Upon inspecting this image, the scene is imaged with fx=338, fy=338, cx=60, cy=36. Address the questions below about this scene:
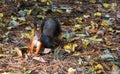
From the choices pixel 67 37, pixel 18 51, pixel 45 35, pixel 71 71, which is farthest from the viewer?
pixel 67 37

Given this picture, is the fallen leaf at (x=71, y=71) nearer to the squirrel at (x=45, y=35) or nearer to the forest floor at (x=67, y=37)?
the forest floor at (x=67, y=37)

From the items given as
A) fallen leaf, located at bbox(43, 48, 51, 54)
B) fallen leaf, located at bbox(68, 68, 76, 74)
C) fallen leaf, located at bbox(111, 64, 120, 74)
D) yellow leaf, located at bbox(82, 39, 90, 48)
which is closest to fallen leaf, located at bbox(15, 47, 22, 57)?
fallen leaf, located at bbox(43, 48, 51, 54)

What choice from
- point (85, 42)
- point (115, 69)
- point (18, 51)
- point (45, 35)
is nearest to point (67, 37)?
point (85, 42)

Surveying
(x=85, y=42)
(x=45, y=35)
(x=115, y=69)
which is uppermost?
(x=45, y=35)

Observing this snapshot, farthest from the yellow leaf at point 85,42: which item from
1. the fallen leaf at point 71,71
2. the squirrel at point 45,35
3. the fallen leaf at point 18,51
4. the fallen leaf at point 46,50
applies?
the fallen leaf at point 18,51

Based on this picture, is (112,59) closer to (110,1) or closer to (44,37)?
(44,37)

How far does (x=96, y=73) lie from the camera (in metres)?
3.50

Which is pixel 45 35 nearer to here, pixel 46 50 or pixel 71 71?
pixel 46 50

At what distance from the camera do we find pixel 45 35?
395 centimetres

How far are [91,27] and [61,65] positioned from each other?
3.86ft

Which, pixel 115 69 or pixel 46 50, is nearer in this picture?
pixel 115 69

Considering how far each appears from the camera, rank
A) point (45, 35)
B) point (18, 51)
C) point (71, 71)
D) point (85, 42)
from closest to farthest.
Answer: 1. point (71, 71)
2. point (18, 51)
3. point (45, 35)
4. point (85, 42)

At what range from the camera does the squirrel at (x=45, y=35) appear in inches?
151

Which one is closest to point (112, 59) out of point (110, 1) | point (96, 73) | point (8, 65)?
point (96, 73)
